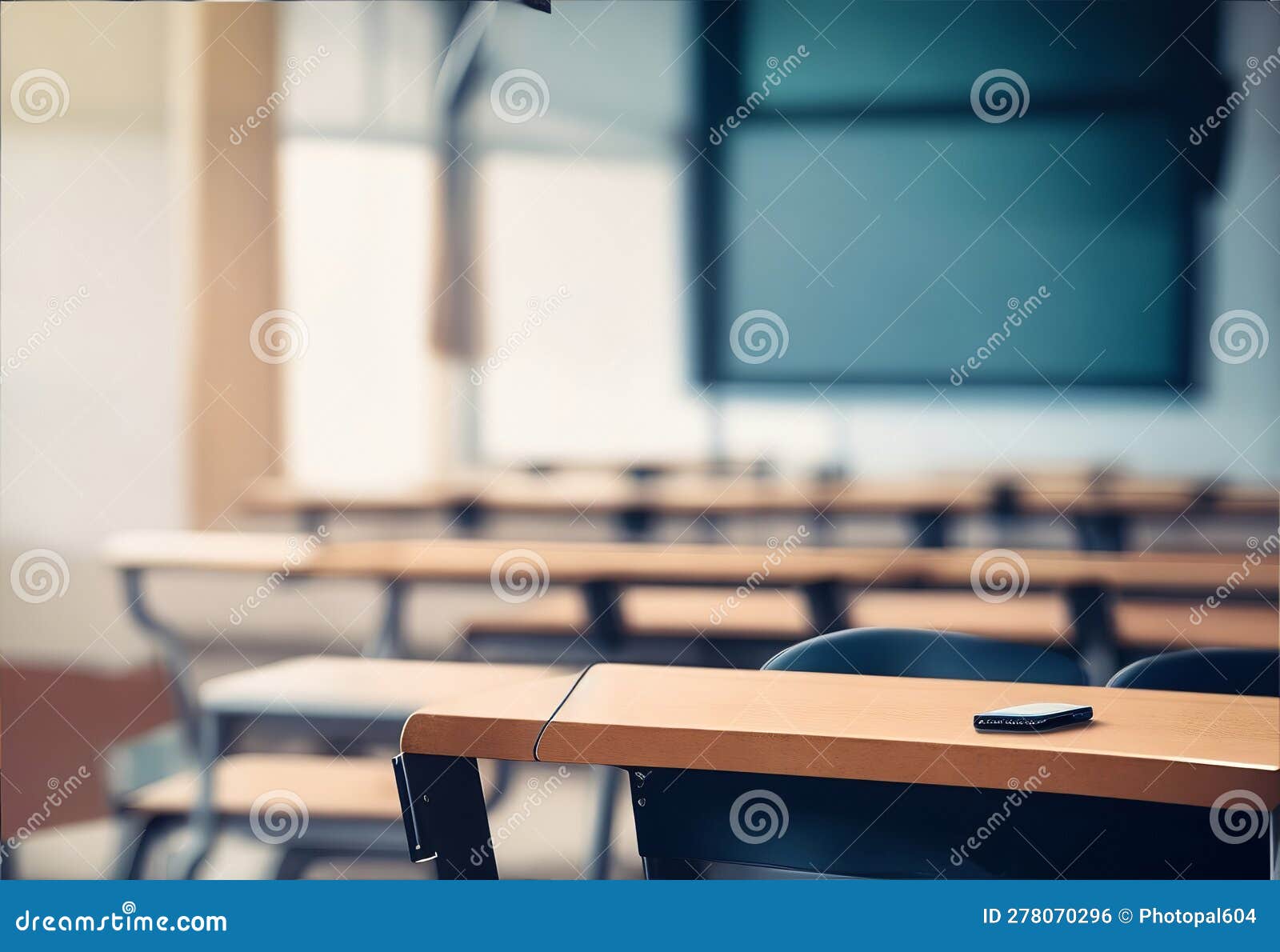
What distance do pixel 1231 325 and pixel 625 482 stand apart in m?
1.31

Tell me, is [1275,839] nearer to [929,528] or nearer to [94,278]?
[929,528]

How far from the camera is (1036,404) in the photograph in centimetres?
265

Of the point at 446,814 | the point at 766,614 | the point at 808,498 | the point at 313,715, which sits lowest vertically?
the point at 313,715

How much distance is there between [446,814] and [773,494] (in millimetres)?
1191

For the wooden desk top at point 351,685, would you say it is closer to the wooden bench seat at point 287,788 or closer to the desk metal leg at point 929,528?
the wooden bench seat at point 287,788

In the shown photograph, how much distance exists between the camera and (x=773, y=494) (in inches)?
109

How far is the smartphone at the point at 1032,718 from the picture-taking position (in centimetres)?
157

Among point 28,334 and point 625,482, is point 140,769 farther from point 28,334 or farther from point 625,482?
point 625,482

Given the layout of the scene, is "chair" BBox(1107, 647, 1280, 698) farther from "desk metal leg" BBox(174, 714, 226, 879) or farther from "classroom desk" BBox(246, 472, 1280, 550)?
"desk metal leg" BBox(174, 714, 226, 879)

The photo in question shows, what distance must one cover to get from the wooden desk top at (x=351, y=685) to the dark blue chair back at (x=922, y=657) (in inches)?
36.7

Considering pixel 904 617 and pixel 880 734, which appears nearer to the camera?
pixel 880 734

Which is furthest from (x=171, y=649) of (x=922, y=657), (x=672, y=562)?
(x=922, y=657)

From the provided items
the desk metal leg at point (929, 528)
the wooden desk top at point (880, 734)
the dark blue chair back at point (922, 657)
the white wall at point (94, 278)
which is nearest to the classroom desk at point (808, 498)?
the desk metal leg at point (929, 528)

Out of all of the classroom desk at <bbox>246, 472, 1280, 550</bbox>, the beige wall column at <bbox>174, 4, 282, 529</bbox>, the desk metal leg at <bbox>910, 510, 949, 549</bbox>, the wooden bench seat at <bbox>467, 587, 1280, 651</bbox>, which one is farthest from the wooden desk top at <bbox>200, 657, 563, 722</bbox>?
the desk metal leg at <bbox>910, 510, 949, 549</bbox>
